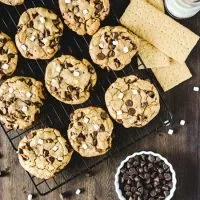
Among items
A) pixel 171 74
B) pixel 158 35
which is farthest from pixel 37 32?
pixel 171 74

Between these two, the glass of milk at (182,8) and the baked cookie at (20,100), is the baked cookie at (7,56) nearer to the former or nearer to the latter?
the baked cookie at (20,100)

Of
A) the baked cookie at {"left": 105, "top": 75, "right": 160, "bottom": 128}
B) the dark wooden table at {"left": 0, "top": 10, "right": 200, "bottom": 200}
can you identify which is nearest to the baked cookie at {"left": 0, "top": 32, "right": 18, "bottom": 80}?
the dark wooden table at {"left": 0, "top": 10, "right": 200, "bottom": 200}

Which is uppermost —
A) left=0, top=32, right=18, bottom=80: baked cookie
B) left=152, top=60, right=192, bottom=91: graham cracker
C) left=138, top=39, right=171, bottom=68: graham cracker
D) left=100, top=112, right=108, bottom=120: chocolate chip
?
left=0, top=32, right=18, bottom=80: baked cookie

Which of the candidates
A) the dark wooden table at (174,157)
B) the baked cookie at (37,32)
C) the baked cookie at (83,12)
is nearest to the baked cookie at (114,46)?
the baked cookie at (83,12)

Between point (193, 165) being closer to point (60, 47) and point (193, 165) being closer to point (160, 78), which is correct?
point (160, 78)

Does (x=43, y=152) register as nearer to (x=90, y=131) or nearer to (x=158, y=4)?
(x=90, y=131)

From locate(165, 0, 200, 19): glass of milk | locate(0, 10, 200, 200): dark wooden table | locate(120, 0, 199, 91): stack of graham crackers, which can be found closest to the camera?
locate(165, 0, 200, 19): glass of milk

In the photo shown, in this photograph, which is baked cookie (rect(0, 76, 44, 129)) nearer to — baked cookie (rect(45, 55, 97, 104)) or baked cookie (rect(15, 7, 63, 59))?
baked cookie (rect(45, 55, 97, 104))
